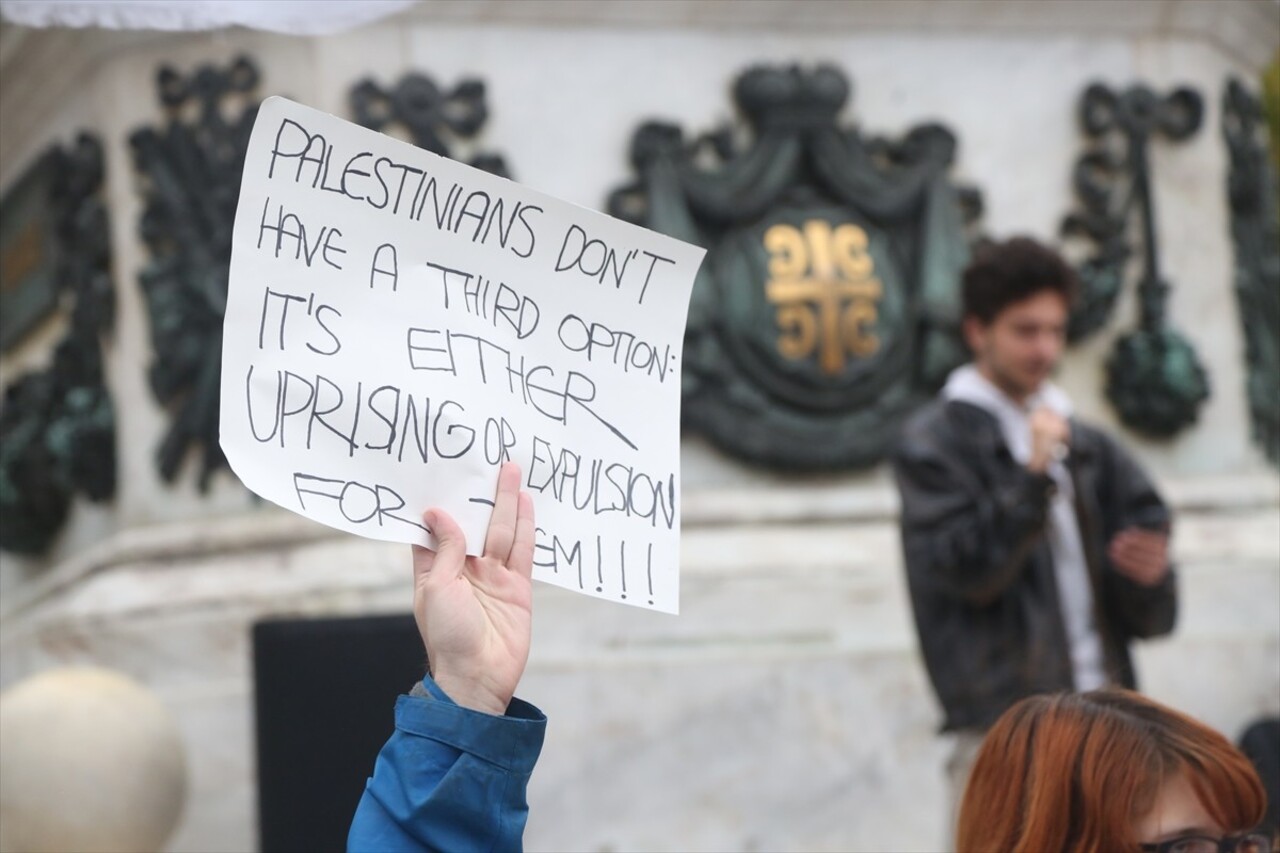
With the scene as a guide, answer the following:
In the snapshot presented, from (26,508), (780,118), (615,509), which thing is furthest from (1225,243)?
(615,509)

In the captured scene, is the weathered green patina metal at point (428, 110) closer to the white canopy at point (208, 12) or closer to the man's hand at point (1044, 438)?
the white canopy at point (208, 12)

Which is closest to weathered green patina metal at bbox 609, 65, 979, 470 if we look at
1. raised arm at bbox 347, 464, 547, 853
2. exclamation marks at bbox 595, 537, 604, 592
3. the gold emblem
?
the gold emblem

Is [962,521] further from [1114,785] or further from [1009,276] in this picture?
[1114,785]

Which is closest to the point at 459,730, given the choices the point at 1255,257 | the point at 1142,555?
the point at 1142,555

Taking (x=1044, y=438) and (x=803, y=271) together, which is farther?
(x=803, y=271)

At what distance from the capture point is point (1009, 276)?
529cm

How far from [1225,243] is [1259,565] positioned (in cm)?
117

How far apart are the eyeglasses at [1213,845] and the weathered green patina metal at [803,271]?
4.59 meters

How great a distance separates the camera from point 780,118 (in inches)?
286

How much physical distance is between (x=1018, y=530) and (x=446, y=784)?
2789mm

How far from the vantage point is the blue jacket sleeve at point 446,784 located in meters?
2.27

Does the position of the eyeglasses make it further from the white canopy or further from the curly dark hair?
the curly dark hair

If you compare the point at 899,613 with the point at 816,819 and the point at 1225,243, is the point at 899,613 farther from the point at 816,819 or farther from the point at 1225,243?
the point at 1225,243

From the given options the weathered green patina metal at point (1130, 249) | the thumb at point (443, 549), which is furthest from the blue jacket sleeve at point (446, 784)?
the weathered green patina metal at point (1130, 249)
